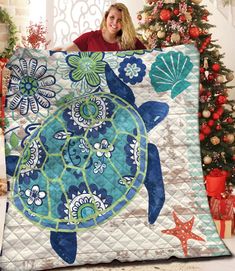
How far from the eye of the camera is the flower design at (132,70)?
2.32 meters

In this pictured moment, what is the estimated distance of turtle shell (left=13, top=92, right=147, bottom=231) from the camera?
216 cm

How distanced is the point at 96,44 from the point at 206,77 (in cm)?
76

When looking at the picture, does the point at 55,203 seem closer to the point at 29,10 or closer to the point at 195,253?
the point at 195,253

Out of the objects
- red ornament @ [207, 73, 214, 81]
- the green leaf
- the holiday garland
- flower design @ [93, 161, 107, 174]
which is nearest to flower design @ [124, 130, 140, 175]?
flower design @ [93, 161, 107, 174]

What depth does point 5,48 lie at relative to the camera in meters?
6.52

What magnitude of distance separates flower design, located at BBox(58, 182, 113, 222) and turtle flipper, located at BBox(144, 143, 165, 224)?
0.18 meters

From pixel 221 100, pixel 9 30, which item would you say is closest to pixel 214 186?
pixel 221 100

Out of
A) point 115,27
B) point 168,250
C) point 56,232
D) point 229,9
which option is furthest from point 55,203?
point 229,9

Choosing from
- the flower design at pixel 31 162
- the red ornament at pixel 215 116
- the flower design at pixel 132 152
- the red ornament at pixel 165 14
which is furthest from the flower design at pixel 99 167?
the red ornament at pixel 165 14

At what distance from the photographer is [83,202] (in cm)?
218

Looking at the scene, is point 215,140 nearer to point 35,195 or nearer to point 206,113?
point 206,113

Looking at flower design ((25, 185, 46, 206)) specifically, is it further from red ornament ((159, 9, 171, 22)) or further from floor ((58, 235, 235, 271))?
red ornament ((159, 9, 171, 22))

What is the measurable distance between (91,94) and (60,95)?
5.6 inches

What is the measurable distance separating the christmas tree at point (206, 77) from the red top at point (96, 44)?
0.23 meters
